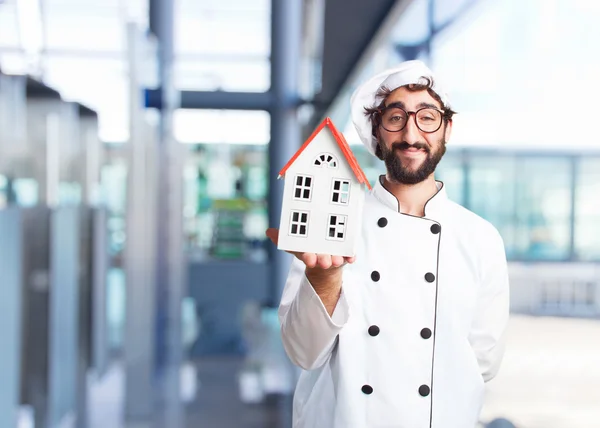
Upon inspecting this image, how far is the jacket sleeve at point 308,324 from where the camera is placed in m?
1.08

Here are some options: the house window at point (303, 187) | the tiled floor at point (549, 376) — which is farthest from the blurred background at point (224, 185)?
the house window at point (303, 187)

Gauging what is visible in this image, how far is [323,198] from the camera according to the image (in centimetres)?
107

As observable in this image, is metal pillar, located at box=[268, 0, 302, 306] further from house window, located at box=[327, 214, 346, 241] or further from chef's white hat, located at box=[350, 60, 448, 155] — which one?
house window, located at box=[327, 214, 346, 241]

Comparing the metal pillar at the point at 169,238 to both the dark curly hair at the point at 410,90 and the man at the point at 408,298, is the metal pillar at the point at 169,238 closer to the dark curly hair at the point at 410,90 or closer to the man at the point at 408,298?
the man at the point at 408,298

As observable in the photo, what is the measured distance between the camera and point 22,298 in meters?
2.52

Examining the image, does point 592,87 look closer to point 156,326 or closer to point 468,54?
point 468,54

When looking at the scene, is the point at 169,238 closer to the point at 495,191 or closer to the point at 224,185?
the point at 224,185

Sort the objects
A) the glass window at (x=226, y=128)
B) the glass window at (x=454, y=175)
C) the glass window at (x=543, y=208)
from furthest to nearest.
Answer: the glass window at (x=226, y=128)
the glass window at (x=454, y=175)
the glass window at (x=543, y=208)

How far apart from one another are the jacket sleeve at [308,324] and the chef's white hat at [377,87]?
0.27 m

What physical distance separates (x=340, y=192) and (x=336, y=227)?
0.06m

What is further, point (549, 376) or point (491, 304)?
point (549, 376)

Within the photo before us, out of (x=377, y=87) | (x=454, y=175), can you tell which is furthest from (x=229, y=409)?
(x=377, y=87)

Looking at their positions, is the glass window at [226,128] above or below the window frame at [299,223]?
above

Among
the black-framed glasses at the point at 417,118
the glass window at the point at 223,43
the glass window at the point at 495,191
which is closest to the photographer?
the black-framed glasses at the point at 417,118
